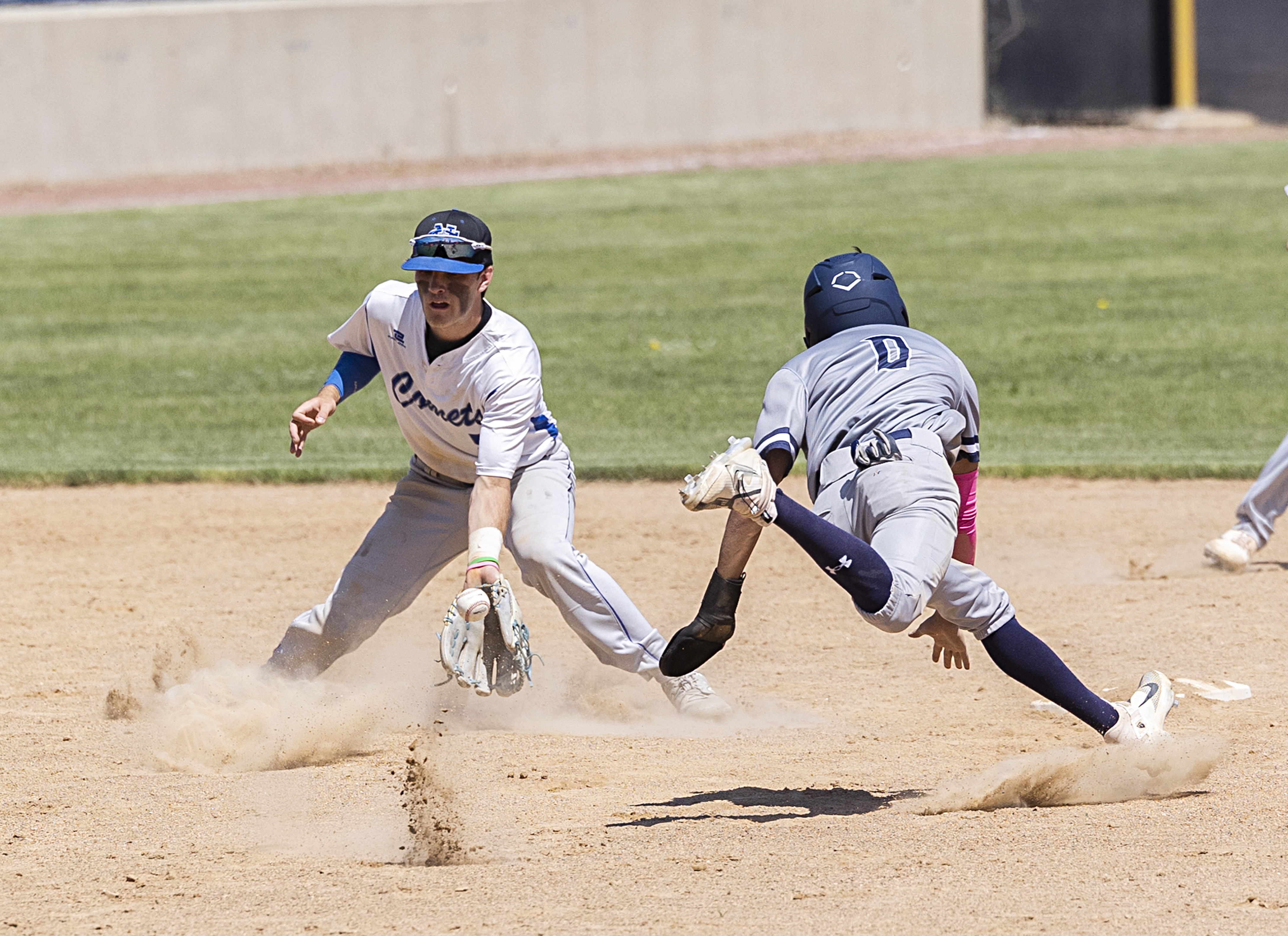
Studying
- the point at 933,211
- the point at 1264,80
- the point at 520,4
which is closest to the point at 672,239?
the point at 933,211

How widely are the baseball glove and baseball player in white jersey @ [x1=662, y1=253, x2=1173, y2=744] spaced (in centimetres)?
48

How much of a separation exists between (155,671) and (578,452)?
508 centimetres

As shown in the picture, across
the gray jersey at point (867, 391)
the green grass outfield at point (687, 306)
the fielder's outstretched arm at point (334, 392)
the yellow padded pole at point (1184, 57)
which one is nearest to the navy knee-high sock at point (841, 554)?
the gray jersey at point (867, 391)

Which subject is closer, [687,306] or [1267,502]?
[1267,502]

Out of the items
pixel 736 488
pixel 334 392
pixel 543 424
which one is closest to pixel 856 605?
pixel 736 488

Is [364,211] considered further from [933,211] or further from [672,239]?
[933,211]

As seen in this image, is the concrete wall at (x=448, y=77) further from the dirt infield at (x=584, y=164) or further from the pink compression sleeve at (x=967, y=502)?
the pink compression sleeve at (x=967, y=502)

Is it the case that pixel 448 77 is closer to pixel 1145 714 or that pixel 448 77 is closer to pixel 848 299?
pixel 848 299

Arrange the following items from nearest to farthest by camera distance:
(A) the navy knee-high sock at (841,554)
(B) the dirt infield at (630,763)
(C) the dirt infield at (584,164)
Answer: (B) the dirt infield at (630,763), (A) the navy knee-high sock at (841,554), (C) the dirt infield at (584,164)

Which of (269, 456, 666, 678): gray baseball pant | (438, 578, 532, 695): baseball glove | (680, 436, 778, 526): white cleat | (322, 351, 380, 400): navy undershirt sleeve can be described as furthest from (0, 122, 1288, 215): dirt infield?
(680, 436, 778, 526): white cleat

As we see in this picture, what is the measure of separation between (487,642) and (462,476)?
106 centimetres

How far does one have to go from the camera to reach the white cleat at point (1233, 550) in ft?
27.4

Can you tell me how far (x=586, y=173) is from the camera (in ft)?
78.5

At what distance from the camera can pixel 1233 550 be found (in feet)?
27.4
